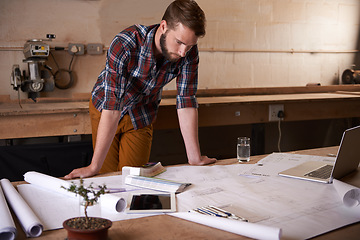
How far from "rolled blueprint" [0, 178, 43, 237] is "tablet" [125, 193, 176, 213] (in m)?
0.23

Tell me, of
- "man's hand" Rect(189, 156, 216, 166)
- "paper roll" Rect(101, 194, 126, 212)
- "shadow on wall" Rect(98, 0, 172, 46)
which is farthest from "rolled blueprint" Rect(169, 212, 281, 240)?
"shadow on wall" Rect(98, 0, 172, 46)

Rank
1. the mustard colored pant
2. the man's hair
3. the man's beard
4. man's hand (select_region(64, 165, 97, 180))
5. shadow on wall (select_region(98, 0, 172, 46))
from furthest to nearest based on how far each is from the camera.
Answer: shadow on wall (select_region(98, 0, 172, 46)) → the mustard colored pant → the man's beard → the man's hair → man's hand (select_region(64, 165, 97, 180))

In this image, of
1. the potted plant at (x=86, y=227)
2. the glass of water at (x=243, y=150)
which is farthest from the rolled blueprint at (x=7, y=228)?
the glass of water at (x=243, y=150)

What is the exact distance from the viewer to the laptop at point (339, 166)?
1.29m

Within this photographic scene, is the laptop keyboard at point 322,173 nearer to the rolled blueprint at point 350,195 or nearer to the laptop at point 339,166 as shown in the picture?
the laptop at point 339,166

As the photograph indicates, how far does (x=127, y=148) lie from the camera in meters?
2.13

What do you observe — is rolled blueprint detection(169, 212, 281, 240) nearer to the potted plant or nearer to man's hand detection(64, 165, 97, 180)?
the potted plant

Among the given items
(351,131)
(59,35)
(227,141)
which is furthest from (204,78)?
(351,131)

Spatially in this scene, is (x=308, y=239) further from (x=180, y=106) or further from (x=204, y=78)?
(x=204, y=78)

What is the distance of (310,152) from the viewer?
1.87 meters

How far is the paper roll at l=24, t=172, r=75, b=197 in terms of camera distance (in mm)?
1182

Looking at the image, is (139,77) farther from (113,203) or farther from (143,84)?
(113,203)

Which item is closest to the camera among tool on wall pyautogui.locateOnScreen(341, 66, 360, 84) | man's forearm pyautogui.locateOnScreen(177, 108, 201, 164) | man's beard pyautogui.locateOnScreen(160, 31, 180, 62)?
man's beard pyautogui.locateOnScreen(160, 31, 180, 62)

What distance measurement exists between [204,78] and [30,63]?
1592mm
